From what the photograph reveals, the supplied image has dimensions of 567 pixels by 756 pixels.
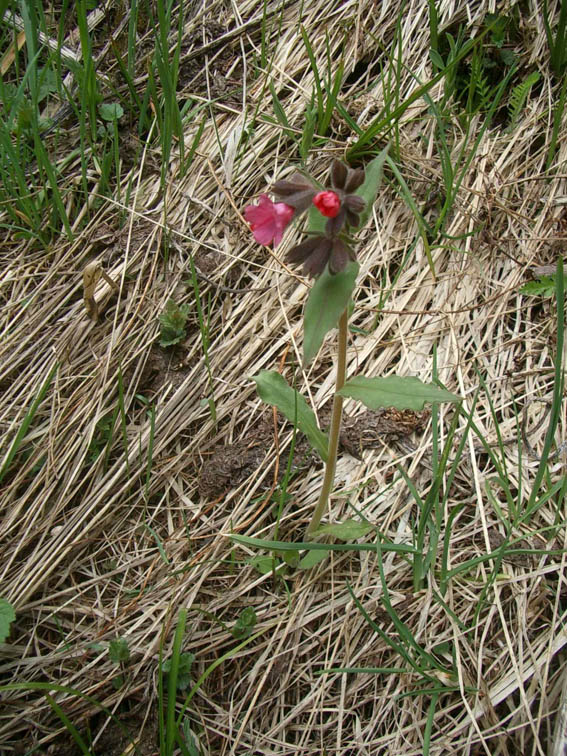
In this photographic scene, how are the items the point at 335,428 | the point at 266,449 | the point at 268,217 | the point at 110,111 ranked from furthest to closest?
the point at 110,111
the point at 266,449
the point at 335,428
the point at 268,217

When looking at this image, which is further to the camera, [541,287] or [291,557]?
[541,287]

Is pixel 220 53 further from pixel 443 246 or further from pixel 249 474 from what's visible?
pixel 249 474

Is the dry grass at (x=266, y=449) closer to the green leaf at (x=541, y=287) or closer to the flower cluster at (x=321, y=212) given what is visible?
the green leaf at (x=541, y=287)

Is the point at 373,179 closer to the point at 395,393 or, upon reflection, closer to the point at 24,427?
the point at 395,393

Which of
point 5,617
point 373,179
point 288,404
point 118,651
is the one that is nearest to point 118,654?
point 118,651

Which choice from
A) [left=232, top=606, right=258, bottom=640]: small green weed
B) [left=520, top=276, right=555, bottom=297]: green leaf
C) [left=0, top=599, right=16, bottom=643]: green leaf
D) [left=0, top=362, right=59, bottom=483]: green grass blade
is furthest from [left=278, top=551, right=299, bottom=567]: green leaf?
[left=520, top=276, right=555, bottom=297]: green leaf

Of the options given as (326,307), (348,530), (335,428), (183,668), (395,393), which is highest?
(326,307)
